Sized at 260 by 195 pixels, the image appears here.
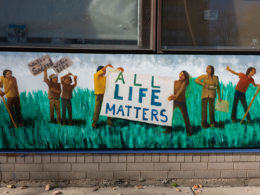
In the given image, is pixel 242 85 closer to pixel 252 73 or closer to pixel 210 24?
pixel 252 73

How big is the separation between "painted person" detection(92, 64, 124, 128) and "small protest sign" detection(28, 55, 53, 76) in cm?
67

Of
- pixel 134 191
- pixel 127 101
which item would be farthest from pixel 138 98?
pixel 134 191

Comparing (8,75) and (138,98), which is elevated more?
(8,75)

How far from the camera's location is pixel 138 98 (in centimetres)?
371

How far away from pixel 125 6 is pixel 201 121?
1902 millimetres

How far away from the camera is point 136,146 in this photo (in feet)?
12.3

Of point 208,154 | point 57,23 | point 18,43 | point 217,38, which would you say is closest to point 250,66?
point 217,38

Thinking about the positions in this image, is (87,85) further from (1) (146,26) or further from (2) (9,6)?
(2) (9,6)

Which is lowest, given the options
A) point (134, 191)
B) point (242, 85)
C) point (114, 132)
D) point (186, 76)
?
point (134, 191)

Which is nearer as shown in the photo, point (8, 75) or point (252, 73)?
point (8, 75)

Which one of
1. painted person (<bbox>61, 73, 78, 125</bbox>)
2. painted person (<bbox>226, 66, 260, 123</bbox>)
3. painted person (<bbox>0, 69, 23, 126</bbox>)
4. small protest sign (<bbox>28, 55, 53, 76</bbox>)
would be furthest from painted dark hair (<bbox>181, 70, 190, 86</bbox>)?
painted person (<bbox>0, 69, 23, 126</bbox>)

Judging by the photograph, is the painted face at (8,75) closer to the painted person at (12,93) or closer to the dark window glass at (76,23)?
the painted person at (12,93)

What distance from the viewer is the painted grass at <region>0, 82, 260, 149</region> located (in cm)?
366

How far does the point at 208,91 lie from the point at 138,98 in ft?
3.19
